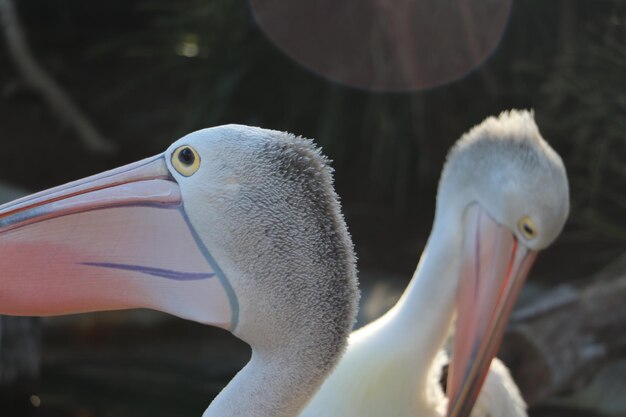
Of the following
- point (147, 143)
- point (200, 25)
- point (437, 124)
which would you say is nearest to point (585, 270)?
point (437, 124)

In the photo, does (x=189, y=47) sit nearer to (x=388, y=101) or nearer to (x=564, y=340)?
(x=388, y=101)

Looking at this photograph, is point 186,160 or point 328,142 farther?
point 328,142

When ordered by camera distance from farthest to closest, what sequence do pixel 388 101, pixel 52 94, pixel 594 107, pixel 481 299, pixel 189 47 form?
pixel 52 94 < pixel 189 47 < pixel 388 101 < pixel 594 107 < pixel 481 299

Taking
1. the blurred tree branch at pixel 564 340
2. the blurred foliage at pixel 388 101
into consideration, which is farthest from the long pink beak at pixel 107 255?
the blurred foliage at pixel 388 101

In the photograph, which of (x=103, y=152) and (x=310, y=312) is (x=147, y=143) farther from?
(x=310, y=312)

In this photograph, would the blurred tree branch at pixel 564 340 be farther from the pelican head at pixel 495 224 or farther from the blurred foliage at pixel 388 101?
the blurred foliage at pixel 388 101

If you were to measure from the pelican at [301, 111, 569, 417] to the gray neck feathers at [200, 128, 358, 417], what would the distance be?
1.02 metres

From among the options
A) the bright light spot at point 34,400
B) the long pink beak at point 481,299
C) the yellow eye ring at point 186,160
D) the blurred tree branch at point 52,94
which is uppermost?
the blurred tree branch at point 52,94

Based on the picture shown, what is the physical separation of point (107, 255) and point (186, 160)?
236mm

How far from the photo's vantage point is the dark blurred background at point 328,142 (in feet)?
16.2

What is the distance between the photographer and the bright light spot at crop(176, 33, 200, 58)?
742 centimetres

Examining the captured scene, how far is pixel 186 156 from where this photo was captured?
75.5 inches

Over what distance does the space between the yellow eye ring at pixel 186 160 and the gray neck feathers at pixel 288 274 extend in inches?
4.4

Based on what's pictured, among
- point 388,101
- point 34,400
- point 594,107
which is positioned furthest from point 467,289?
point 388,101
